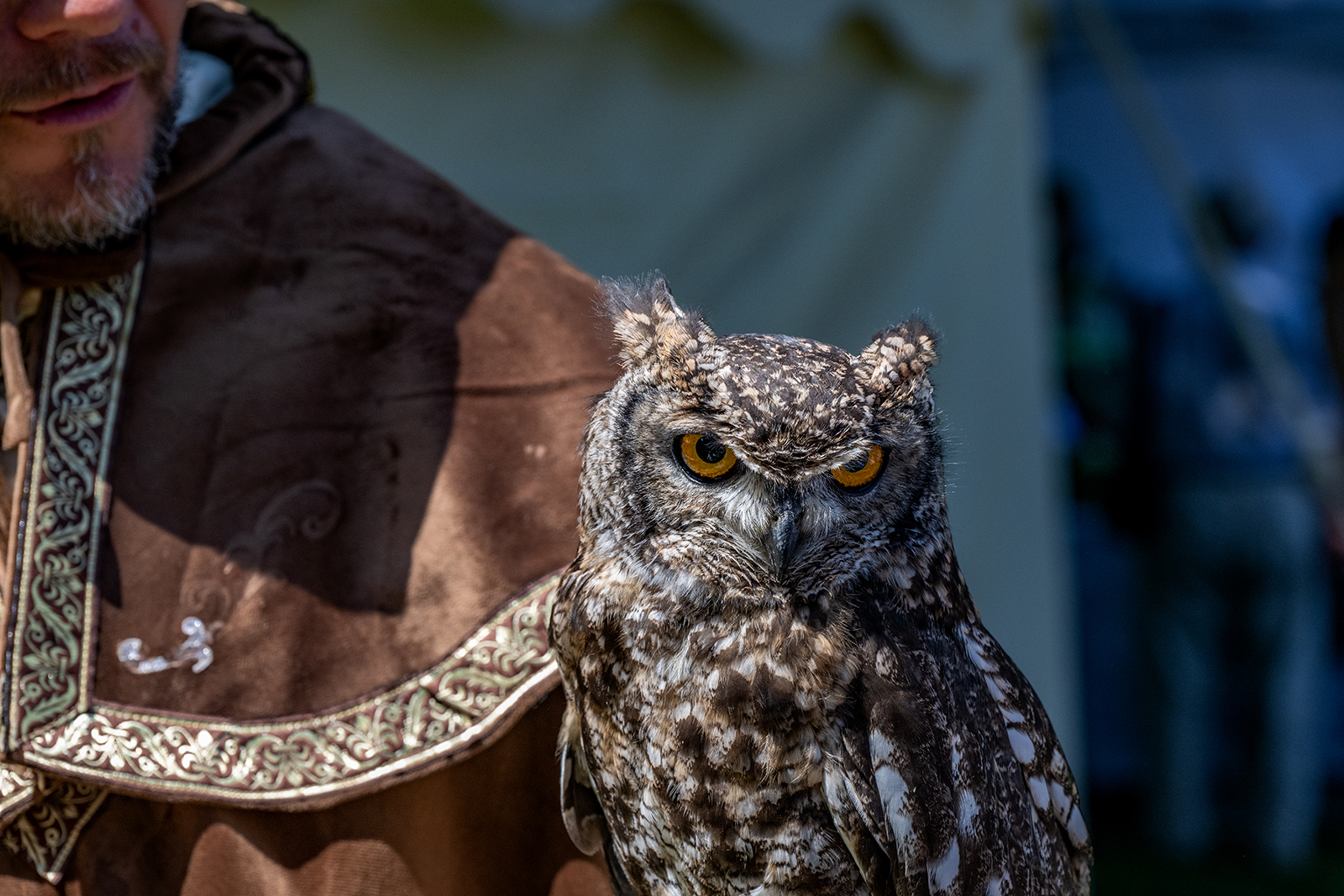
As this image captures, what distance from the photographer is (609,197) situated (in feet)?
9.37

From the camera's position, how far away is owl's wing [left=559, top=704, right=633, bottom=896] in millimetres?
1391

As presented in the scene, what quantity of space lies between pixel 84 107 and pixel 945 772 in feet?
4.09

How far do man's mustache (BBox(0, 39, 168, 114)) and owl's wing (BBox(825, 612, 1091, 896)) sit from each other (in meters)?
1.10

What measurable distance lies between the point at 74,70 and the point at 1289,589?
4.33m

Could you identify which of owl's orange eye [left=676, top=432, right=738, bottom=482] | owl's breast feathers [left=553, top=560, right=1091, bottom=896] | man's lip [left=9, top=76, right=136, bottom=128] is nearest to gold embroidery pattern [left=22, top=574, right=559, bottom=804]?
owl's breast feathers [left=553, top=560, right=1091, bottom=896]

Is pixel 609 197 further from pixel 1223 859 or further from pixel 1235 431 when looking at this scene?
pixel 1223 859

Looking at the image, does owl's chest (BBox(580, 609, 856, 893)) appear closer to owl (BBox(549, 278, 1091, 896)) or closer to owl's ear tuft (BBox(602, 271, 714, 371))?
owl (BBox(549, 278, 1091, 896))

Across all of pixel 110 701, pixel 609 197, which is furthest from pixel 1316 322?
pixel 110 701

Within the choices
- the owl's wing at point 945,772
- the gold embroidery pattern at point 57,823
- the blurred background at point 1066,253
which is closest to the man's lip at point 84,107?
the blurred background at point 1066,253

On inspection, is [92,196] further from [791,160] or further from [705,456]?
[791,160]

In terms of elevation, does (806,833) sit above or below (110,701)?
above

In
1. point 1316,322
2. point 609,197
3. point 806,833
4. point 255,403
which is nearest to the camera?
point 806,833

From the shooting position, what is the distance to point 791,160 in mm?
3004

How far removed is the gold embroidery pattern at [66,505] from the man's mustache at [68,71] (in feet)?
0.76
